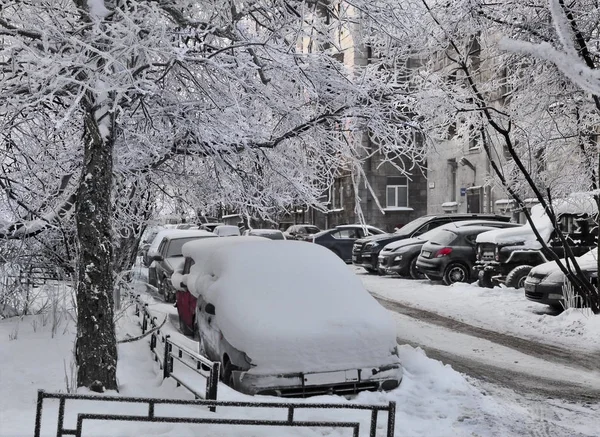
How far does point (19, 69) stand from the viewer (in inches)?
251

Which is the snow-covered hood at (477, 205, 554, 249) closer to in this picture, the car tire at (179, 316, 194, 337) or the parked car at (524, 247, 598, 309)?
the parked car at (524, 247, 598, 309)

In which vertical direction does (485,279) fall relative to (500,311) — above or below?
above

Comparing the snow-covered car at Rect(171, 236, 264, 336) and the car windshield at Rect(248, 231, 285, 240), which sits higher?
the car windshield at Rect(248, 231, 285, 240)

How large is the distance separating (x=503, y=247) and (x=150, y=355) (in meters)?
10.4

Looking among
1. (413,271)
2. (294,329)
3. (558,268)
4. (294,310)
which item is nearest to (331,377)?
(294,329)

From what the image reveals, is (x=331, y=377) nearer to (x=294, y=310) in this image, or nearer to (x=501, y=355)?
(x=294, y=310)

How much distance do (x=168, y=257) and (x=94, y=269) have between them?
1035cm

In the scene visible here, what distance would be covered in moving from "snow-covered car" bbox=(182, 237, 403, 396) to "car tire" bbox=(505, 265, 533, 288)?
349 inches

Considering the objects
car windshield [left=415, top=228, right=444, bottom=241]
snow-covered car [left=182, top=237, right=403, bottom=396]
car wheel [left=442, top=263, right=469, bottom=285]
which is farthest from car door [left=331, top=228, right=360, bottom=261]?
snow-covered car [left=182, top=237, right=403, bottom=396]

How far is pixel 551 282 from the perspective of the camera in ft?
44.2

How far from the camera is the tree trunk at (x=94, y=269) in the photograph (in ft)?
21.7

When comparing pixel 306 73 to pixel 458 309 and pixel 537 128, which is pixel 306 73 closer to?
pixel 537 128

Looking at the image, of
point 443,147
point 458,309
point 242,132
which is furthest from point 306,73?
point 443,147

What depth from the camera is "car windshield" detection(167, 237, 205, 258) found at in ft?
55.7
